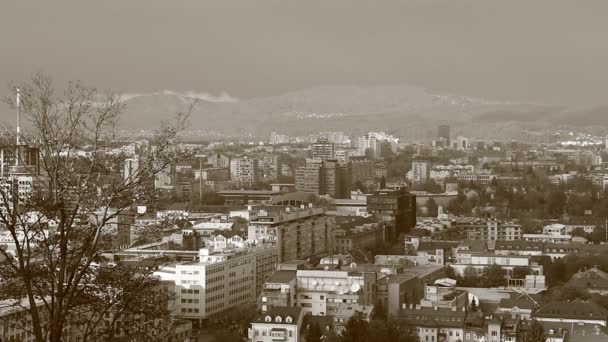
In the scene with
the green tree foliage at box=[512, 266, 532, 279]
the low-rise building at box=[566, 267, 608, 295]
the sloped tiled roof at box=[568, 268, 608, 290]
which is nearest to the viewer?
the low-rise building at box=[566, 267, 608, 295]

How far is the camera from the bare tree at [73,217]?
4.14 m

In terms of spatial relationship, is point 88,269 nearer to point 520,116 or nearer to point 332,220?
point 332,220

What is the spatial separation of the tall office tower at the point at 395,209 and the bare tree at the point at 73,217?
20.9m

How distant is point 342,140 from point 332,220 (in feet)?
137

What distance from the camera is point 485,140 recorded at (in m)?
67.7

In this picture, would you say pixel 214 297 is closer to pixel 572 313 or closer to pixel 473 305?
pixel 473 305

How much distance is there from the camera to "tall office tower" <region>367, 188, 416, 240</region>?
25562mm

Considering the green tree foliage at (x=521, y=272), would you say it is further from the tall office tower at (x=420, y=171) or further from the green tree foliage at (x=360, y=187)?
the tall office tower at (x=420, y=171)

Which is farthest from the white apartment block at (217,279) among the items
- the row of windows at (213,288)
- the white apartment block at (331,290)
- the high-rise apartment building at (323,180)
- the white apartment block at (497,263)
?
the high-rise apartment building at (323,180)

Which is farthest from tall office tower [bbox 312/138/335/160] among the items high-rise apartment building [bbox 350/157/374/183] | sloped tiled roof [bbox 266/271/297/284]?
sloped tiled roof [bbox 266/271/297/284]

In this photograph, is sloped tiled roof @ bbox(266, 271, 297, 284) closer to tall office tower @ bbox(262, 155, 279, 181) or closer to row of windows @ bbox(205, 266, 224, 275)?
row of windows @ bbox(205, 266, 224, 275)

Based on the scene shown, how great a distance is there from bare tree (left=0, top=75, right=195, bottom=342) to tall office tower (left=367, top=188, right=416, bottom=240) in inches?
824

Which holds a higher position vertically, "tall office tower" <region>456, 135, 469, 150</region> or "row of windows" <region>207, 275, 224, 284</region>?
"tall office tower" <region>456, 135, 469, 150</region>

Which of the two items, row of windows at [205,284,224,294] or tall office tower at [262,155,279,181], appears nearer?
row of windows at [205,284,224,294]
